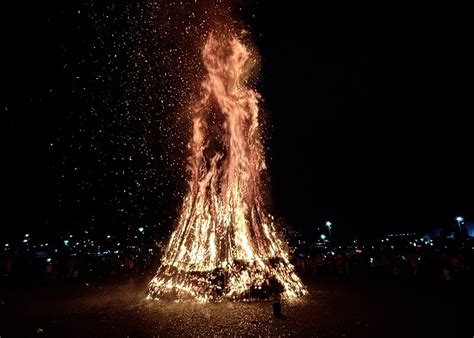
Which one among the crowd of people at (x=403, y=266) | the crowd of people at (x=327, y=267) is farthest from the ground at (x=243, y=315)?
the crowd of people at (x=327, y=267)

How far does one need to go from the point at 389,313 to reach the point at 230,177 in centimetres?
754

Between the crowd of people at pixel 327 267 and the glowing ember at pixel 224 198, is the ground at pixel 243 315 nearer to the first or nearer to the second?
the glowing ember at pixel 224 198

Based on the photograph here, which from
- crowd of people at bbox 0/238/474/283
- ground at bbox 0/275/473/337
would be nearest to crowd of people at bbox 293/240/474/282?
crowd of people at bbox 0/238/474/283

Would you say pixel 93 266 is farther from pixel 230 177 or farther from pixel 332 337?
pixel 332 337

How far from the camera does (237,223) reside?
46.5 feet

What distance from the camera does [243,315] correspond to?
9695mm

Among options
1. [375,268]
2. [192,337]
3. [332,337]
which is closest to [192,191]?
[192,337]

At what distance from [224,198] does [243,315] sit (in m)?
5.51

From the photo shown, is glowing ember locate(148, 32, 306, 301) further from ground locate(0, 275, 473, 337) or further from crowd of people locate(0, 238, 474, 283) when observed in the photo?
crowd of people locate(0, 238, 474, 283)

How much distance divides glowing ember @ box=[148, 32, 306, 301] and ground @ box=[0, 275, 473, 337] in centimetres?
134

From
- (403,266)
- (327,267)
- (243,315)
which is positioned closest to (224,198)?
(243,315)

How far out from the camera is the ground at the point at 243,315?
26.4ft

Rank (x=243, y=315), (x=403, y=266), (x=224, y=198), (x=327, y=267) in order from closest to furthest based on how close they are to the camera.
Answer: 1. (x=243, y=315)
2. (x=224, y=198)
3. (x=403, y=266)
4. (x=327, y=267)

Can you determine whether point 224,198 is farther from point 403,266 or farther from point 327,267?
point 403,266
